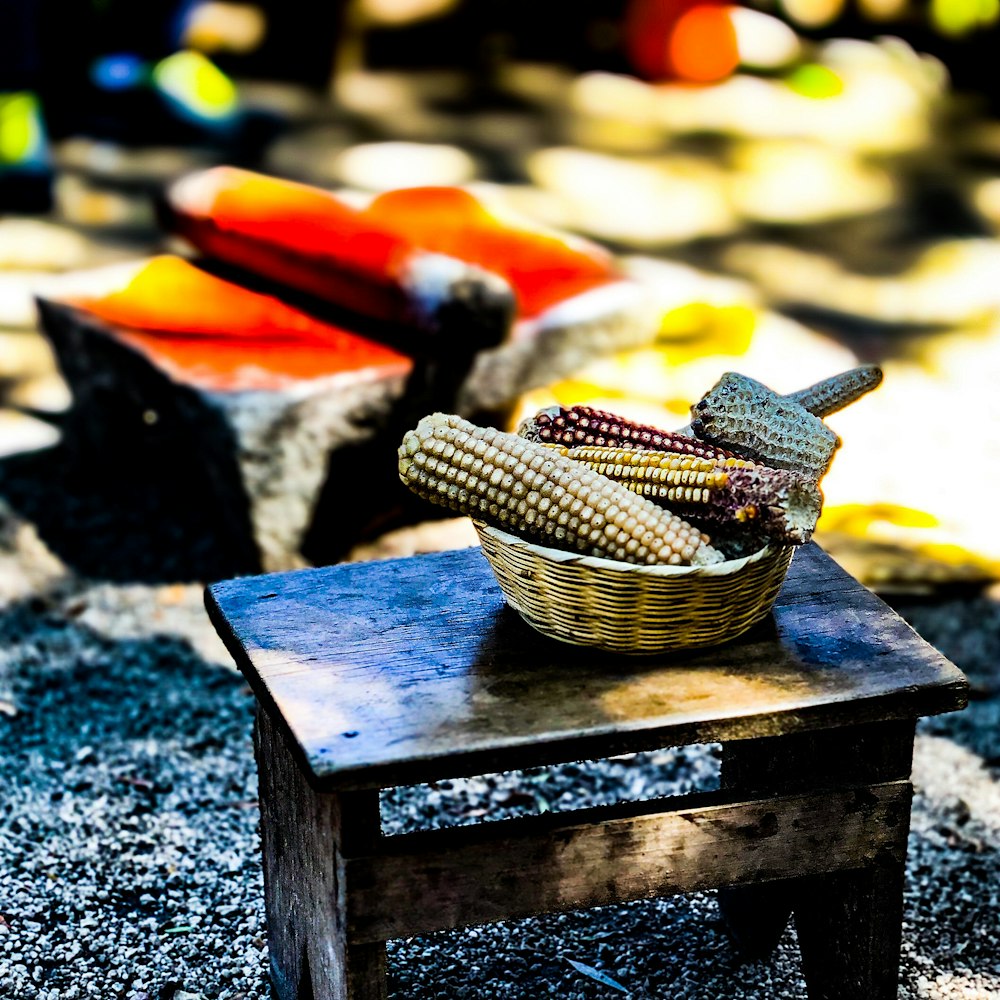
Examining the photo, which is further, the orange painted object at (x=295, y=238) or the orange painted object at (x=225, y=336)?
the orange painted object at (x=295, y=238)

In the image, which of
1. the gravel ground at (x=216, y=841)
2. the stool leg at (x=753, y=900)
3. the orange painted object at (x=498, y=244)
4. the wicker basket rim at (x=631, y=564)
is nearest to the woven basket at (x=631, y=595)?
the wicker basket rim at (x=631, y=564)

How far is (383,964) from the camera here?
2043mm

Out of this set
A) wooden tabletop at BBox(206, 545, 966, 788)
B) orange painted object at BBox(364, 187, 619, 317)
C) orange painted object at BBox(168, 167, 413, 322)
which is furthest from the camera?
orange painted object at BBox(364, 187, 619, 317)

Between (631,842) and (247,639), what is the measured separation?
649 mm

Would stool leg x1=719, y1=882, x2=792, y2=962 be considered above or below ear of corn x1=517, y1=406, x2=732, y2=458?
below

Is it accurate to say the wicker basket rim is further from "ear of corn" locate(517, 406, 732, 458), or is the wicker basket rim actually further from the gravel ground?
the gravel ground

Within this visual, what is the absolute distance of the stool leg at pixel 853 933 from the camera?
7.32 feet

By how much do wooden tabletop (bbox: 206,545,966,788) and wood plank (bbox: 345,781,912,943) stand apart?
0.18 metres

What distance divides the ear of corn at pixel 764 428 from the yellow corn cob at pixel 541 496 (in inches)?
9.1

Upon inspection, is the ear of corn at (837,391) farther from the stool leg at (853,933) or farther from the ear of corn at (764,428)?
the stool leg at (853,933)

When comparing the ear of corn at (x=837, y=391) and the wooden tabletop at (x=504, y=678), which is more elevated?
the ear of corn at (x=837, y=391)

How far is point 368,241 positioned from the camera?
4.00 metres

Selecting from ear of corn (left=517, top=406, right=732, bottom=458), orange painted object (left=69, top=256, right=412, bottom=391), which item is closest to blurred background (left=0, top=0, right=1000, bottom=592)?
orange painted object (left=69, top=256, right=412, bottom=391)

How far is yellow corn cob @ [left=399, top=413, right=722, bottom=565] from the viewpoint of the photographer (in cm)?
196
